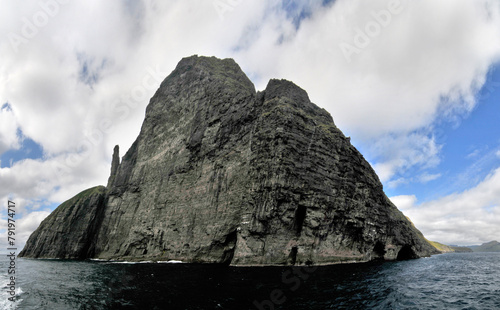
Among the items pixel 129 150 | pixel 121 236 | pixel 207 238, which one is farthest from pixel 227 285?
pixel 129 150

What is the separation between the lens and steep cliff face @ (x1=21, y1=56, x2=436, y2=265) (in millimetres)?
46750

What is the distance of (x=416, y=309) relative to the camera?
1814 centimetres

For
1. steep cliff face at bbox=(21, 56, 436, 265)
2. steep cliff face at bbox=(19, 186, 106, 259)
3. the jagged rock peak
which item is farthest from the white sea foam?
the jagged rock peak

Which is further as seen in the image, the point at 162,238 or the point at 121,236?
the point at 121,236

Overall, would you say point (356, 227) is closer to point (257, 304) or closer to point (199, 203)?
point (199, 203)

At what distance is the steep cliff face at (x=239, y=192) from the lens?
4675 centimetres

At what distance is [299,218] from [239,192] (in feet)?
44.4

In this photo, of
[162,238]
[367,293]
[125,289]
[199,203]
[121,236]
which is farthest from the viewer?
[121,236]

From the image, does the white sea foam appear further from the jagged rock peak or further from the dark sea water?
the jagged rock peak

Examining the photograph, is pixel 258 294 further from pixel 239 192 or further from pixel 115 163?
pixel 115 163

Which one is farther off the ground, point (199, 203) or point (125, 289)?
point (199, 203)

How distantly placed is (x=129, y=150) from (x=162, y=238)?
1810 inches

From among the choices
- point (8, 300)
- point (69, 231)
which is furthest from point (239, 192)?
point (69, 231)

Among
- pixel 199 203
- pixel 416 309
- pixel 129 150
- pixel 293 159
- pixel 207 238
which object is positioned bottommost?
pixel 416 309
